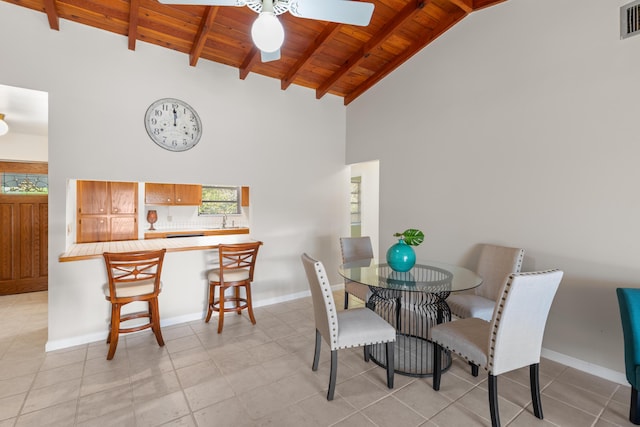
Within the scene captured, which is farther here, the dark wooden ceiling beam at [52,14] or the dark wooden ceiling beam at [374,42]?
the dark wooden ceiling beam at [374,42]

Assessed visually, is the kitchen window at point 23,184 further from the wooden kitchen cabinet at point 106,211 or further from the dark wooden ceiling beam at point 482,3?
the dark wooden ceiling beam at point 482,3

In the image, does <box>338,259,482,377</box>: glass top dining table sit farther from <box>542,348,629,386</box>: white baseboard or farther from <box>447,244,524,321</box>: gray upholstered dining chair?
<box>542,348,629,386</box>: white baseboard

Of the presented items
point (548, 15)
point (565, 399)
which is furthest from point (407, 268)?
point (548, 15)

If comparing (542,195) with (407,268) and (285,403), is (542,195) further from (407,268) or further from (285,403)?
(285,403)

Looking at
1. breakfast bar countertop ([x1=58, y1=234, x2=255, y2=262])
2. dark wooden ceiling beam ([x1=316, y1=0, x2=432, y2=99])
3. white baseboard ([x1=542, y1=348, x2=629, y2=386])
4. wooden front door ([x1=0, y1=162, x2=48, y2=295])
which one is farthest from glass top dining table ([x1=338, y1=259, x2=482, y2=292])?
wooden front door ([x1=0, y1=162, x2=48, y2=295])

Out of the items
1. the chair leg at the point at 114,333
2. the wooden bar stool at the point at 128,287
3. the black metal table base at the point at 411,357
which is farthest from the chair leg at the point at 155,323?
the black metal table base at the point at 411,357

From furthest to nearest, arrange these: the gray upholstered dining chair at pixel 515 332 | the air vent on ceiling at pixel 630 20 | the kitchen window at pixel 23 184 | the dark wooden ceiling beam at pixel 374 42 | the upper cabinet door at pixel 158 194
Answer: the upper cabinet door at pixel 158 194 → the kitchen window at pixel 23 184 → the dark wooden ceiling beam at pixel 374 42 → the air vent on ceiling at pixel 630 20 → the gray upholstered dining chair at pixel 515 332

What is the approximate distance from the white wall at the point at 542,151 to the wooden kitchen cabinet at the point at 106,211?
15.2 feet

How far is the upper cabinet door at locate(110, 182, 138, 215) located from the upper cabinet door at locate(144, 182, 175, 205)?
175mm

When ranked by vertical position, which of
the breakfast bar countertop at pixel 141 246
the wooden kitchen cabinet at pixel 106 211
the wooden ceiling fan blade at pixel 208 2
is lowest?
the breakfast bar countertop at pixel 141 246

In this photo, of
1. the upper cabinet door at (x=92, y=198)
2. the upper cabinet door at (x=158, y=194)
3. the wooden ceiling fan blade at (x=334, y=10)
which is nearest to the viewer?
the wooden ceiling fan blade at (x=334, y=10)

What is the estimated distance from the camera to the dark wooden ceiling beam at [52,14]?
8.11 feet

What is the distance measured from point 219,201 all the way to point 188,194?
0.71 m

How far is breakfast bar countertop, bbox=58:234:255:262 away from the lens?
2.84 m
